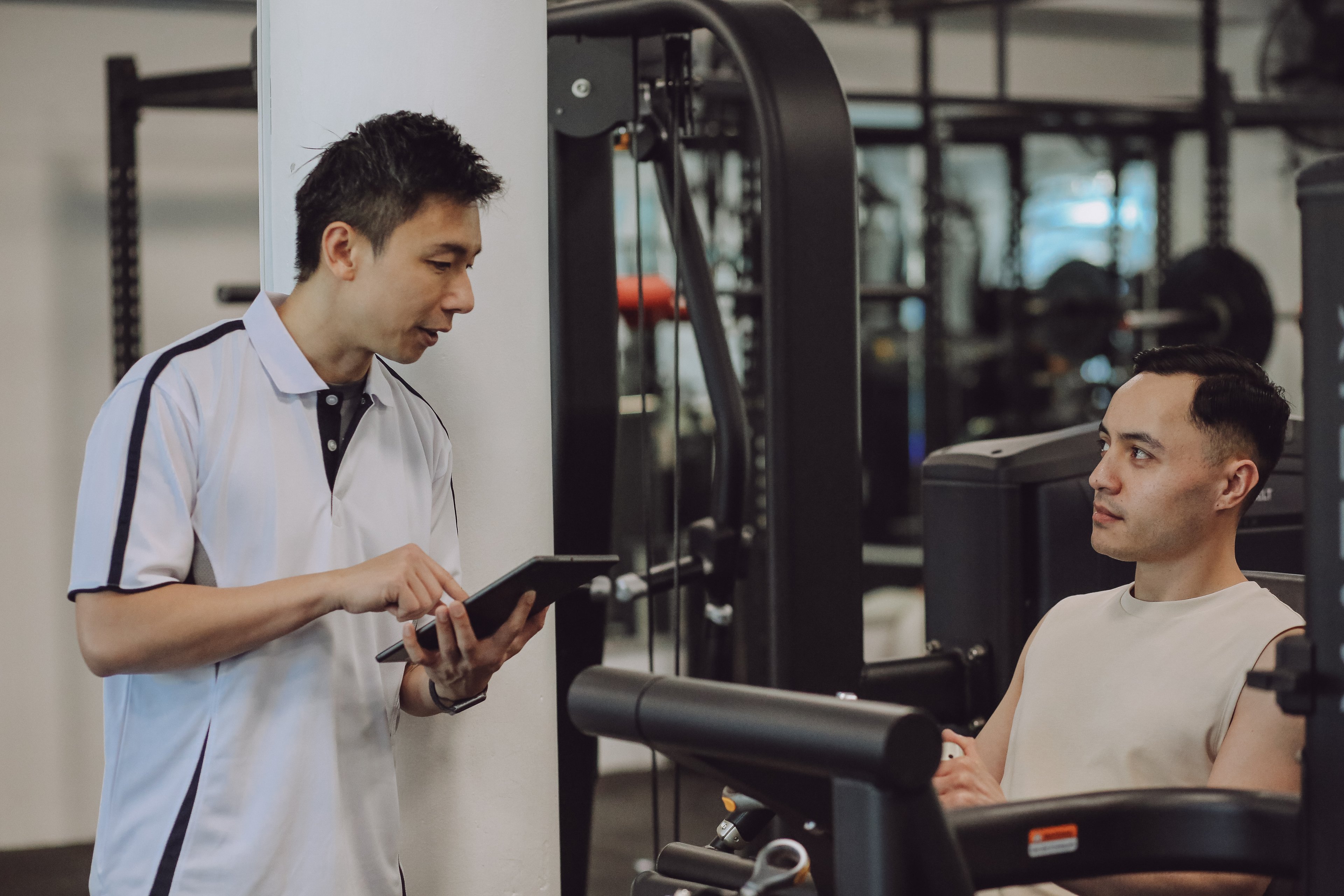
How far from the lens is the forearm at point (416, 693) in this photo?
167cm

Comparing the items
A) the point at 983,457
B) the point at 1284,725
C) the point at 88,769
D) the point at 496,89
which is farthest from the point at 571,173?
the point at 88,769

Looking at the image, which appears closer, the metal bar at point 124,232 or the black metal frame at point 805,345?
the black metal frame at point 805,345

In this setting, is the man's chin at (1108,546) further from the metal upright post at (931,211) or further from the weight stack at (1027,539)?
the metal upright post at (931,211)

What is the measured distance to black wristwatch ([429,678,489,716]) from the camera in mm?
1637

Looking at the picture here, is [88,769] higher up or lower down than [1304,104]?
lower down

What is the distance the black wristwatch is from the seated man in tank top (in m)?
0.57

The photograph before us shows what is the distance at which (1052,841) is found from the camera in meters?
1.14

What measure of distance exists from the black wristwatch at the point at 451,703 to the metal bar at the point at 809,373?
38 centimetres

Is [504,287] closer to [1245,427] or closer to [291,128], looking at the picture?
[291,128]

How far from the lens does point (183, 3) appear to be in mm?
4387

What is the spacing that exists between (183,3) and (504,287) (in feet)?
10.1

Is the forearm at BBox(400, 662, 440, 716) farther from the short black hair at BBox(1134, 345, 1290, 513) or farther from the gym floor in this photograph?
the gym floor

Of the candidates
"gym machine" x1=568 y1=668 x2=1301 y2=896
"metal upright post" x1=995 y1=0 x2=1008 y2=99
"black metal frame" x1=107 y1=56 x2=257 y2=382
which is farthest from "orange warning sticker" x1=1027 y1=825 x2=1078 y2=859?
"metal upright post" x1=995 y1=0 x2=1008 y2=99

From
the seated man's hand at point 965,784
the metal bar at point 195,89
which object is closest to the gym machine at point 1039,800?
the seated man's hand at point 965,784
